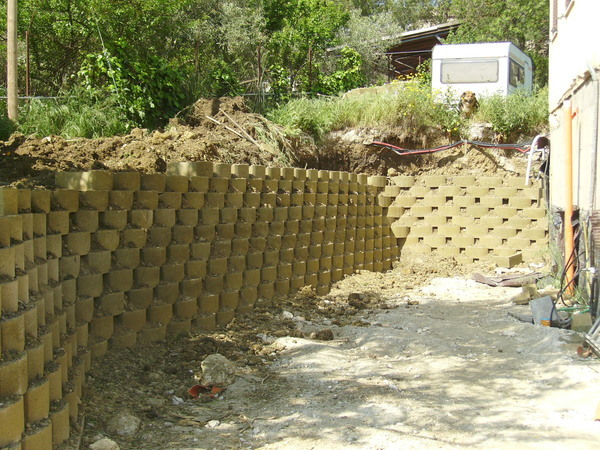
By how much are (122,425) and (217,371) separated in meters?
1.04

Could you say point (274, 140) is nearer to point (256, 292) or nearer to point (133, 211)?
point (256, 292)

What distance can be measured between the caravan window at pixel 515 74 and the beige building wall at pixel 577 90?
4.52m

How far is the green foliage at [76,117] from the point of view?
8.51 meters

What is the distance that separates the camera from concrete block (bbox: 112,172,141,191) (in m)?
5.15

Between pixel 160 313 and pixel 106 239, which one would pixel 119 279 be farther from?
pixel 160 313

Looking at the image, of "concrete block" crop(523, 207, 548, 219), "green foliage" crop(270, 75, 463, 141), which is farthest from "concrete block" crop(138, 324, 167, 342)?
"concrete block" crop(523, 207, 548, 219)

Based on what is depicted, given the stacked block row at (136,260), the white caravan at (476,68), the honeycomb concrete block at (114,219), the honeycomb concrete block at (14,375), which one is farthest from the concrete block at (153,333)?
the white caravan at (476,68)

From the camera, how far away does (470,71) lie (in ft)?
47.8

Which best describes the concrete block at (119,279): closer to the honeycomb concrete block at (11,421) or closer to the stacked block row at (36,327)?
the stacked block row at (36,327)

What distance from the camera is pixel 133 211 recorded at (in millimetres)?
5273

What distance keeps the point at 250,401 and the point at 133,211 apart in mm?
1955

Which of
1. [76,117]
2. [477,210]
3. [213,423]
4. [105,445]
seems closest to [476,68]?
[477,210]

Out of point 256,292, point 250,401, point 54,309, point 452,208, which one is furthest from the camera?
point 452,208

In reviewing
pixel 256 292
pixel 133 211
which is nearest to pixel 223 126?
pixel 256 292
